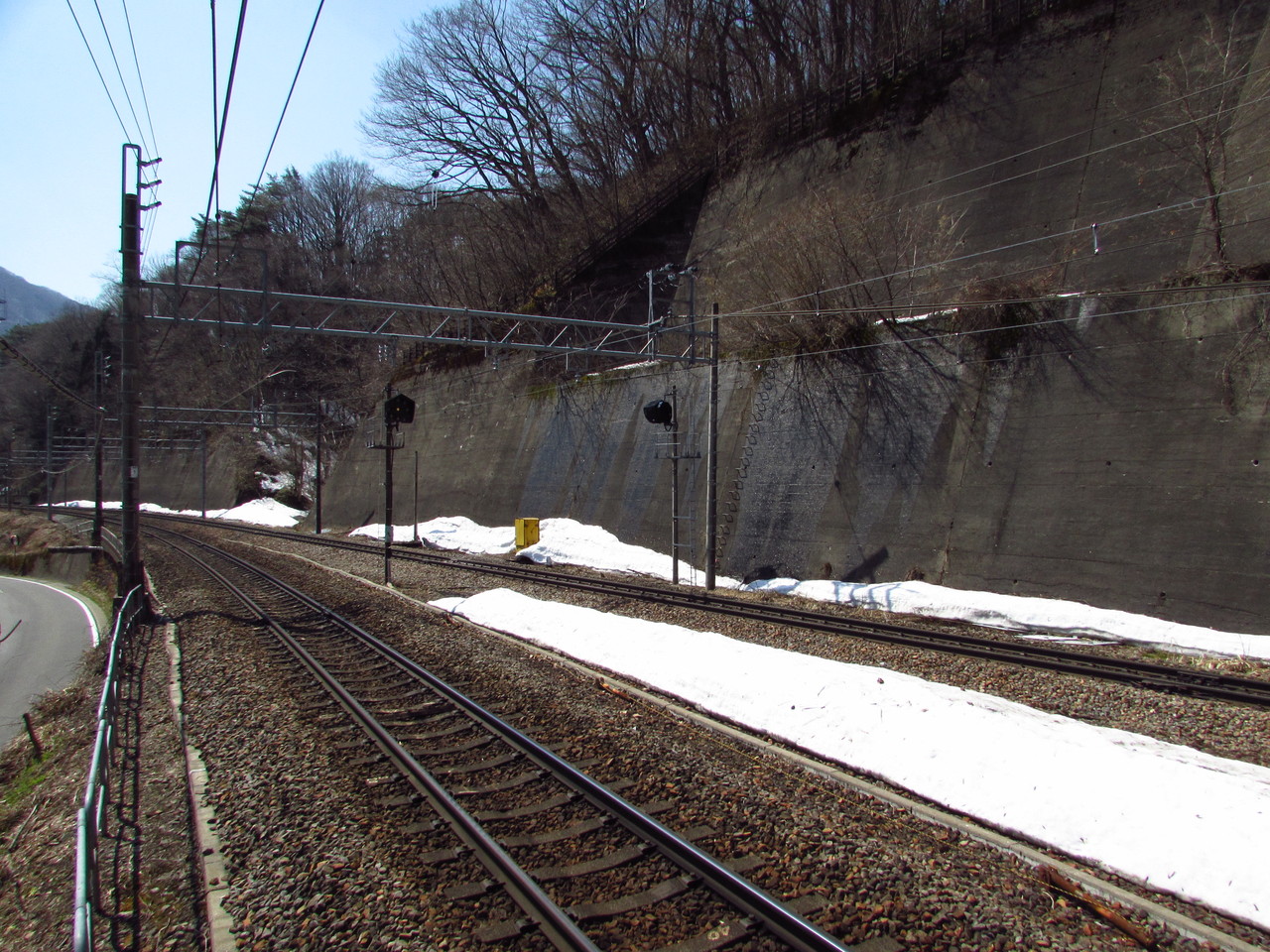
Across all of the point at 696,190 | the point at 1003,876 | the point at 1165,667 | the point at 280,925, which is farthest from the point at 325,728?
the point at 696,190

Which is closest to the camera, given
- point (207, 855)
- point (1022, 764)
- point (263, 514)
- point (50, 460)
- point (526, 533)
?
point (207, 855)

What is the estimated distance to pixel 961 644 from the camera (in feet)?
33.9

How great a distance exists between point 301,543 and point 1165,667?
2941cm

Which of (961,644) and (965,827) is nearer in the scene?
(965,827)

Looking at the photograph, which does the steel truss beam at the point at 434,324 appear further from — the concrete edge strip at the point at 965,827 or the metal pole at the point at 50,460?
the metal pole at the point at 50,460

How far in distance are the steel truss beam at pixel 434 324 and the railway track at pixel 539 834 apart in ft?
21.2

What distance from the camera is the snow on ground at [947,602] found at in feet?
34.2


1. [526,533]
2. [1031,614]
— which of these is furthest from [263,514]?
[1031,614]

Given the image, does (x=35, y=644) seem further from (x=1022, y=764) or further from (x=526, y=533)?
(x=1022, y=764)

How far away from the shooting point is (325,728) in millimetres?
7383

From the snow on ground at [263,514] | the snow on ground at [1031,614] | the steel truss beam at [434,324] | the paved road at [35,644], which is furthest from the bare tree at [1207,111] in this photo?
the snow on ground at [263,514]

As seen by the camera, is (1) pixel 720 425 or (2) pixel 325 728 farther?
(1) pixel 720 425

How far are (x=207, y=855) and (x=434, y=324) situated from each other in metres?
39.9

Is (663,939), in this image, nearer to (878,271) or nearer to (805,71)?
(878,271)
